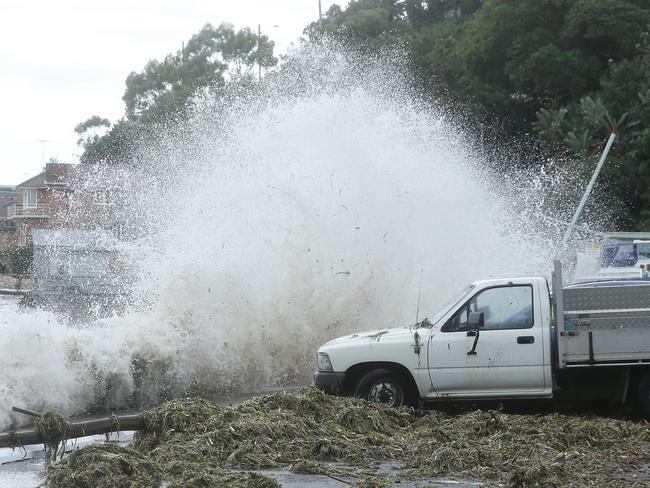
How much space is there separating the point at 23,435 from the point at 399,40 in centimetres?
5149

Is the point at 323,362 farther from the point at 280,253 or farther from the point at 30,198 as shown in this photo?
the point at 30,198

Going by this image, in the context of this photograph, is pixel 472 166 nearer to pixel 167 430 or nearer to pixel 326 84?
pixel 326 84

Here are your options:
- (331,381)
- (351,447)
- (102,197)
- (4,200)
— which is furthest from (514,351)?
(4,200)

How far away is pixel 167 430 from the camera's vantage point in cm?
953

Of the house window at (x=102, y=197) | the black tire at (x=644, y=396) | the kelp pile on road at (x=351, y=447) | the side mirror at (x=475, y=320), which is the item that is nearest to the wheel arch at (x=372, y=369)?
the kelp pile on road at (x=351, y=447)

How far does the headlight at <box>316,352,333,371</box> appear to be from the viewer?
1180 cm

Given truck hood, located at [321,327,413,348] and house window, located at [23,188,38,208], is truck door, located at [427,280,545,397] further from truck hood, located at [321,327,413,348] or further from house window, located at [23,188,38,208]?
house window, located at [23,188,38,208]

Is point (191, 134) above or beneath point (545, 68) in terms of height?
beneath

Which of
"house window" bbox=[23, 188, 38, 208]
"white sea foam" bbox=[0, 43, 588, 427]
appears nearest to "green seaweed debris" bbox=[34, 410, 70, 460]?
"white sea foam" bbox=[0, 43, 588, 427]

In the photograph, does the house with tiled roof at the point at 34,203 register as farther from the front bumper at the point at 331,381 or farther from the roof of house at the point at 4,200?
the front bumper at the point at 331,381

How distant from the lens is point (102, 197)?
3634cm

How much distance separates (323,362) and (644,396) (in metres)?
3.68

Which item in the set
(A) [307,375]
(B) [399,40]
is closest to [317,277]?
(A) [307,375]

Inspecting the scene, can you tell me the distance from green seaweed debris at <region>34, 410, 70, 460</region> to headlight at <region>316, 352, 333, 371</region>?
3.53 metres
